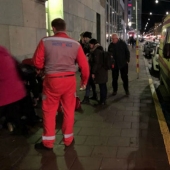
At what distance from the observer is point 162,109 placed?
23.3ft

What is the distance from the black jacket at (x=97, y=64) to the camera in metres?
6.91

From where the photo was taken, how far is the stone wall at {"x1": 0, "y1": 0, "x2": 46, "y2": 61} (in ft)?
21.1

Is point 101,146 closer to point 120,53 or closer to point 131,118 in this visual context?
point 131,118

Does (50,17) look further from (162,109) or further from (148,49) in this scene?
(148,49)

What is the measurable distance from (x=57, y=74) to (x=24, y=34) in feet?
12.1

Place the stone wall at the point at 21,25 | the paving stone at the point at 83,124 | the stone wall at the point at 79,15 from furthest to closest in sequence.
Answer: the stone wall at the point at 79,15 < the stone wall at the point at 21,25 < the paving stone at the point at 83,124

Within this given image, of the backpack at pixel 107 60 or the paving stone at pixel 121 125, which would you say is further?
the backpack at pixel 107 60

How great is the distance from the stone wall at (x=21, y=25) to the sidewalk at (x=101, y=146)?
2.31 meters

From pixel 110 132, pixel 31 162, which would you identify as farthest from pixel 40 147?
pixel 110 132

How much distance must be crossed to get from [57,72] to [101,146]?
1.46 m

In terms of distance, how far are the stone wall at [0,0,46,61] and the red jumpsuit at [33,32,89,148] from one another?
8.26 feet

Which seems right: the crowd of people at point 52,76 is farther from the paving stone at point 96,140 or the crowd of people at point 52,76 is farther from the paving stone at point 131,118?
the paving stone at point 131,118

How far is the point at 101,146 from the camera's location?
4.60 metres

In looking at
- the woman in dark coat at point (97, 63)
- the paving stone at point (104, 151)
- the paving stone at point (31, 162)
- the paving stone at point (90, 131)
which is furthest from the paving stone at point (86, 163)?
the woman in dark coat at point (97, 63)
